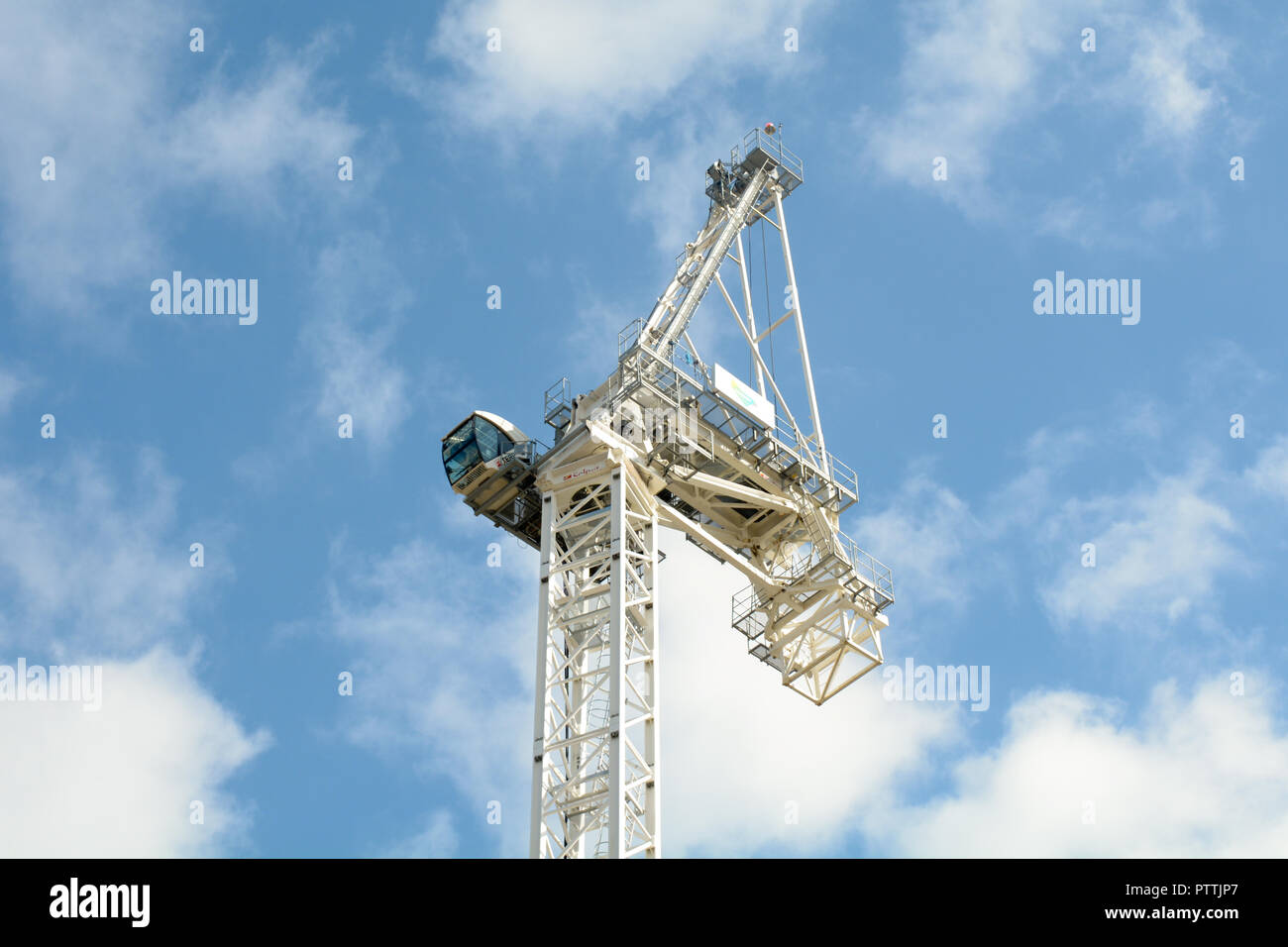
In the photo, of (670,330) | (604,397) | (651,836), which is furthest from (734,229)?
(651,836)

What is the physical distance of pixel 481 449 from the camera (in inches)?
1484

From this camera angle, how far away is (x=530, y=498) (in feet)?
125

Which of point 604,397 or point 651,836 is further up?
point 604,397

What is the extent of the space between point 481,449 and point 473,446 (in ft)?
1.20

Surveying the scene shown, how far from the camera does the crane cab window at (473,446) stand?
124 ft

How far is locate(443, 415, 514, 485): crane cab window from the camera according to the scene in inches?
1489

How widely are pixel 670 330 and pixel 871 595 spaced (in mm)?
8928

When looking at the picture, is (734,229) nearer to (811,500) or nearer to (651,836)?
(811,500)

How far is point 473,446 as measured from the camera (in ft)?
125

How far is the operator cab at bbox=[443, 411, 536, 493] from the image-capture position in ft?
124
